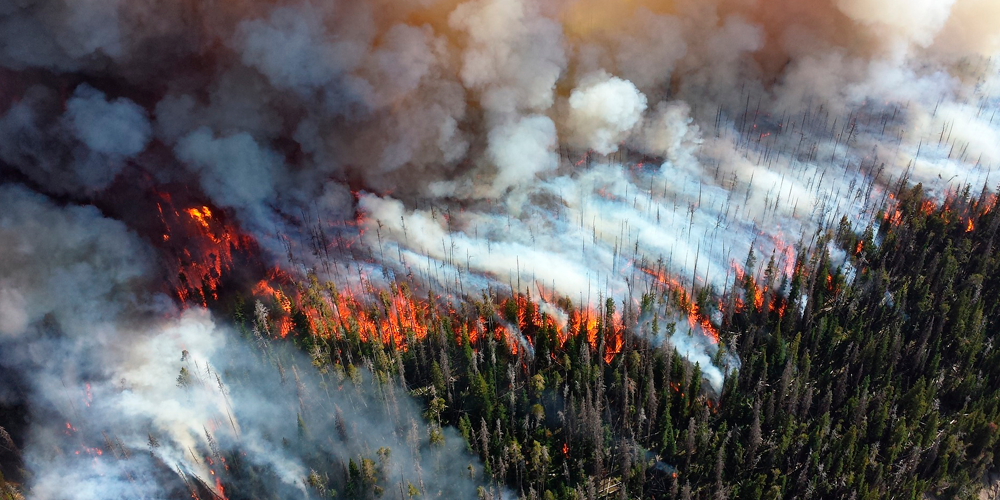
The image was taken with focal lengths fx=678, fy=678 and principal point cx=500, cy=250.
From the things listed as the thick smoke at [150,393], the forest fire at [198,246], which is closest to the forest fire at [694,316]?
the thick smoke at [150,393]

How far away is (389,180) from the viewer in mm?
89438

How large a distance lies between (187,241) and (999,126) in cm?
13063

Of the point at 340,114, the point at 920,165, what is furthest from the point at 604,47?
the point at 920,165

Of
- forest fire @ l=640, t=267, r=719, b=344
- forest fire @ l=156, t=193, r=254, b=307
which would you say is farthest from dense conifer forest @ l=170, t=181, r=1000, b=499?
forest fire @ l=156, t=193, r=254, b=307

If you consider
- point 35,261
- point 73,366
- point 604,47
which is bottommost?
point 73,366

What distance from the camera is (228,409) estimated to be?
2640 inches

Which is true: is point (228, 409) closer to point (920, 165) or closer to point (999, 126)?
point (920, 165)

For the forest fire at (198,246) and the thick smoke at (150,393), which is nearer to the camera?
the thick smoke at (150,393)

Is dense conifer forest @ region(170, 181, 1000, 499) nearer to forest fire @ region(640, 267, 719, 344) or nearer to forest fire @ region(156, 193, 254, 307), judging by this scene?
forest fire @ region(640, 267, 719, 344)

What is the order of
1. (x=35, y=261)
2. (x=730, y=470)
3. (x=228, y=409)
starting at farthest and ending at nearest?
(x=35, y=261), (x=228, y=409), (x=730, y=470)

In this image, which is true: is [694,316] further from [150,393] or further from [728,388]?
[150,393]

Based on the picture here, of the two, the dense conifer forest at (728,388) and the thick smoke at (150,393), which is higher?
the dense conifer forest at (728,388)

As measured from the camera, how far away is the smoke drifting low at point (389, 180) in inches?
2625

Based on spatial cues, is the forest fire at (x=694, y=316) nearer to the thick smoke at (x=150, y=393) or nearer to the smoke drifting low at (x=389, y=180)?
the smoke drifting low at (x=389, y=180)
